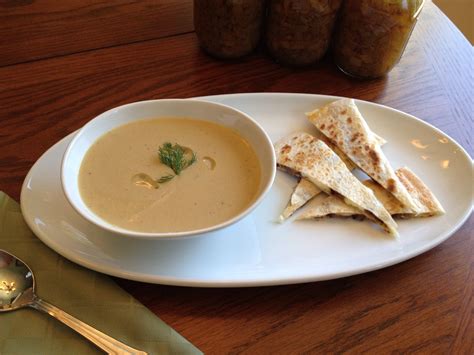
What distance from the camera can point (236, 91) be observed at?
1.50m

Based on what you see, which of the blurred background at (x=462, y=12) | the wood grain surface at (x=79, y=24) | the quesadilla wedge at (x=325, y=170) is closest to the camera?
the quesadilla wedge at (x=325, y=170)

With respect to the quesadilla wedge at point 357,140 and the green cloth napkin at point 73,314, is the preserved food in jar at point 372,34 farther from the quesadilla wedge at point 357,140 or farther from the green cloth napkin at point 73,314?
the green cloth napkin at point 73,314

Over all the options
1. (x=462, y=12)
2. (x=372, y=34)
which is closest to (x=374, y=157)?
(x=372, y=34)

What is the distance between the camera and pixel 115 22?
1.67m

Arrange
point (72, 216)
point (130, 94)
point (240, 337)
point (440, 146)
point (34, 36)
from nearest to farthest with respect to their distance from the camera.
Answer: point (240, 337)
point (72, 216)
point (440, 146)
point (130, 94)
point (34, 36)

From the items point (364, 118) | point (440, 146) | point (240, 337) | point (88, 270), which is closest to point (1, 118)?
point (88, 270)

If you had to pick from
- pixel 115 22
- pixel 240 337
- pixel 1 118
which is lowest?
pixel 240 337

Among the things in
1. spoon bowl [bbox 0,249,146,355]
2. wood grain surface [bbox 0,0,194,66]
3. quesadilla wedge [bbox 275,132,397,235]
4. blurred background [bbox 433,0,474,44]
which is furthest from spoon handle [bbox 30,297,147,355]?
blurred background [bbox 433,0,474,44]

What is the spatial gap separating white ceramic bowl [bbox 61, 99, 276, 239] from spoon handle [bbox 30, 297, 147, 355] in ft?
0.62

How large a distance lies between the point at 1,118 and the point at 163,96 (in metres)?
0.47

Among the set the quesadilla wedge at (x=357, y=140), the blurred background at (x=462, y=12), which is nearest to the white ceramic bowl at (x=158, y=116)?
the quesadilla wedge at (x=357, y=140)

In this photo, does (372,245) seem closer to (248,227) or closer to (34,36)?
(248,227)

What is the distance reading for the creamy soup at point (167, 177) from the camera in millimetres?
1005

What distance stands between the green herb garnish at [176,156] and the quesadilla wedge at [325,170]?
9.8 inches
